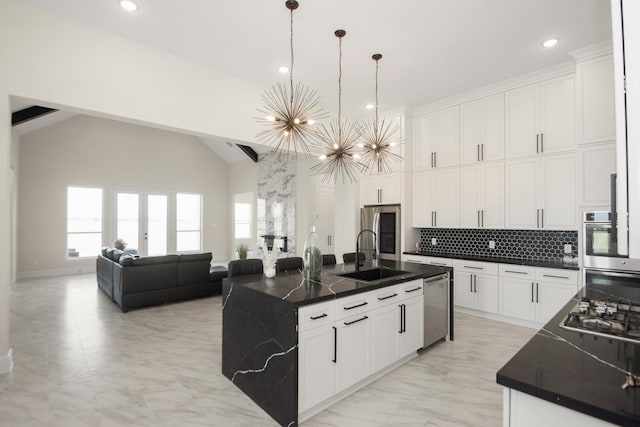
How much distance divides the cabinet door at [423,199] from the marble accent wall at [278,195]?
Result: 3.49 m

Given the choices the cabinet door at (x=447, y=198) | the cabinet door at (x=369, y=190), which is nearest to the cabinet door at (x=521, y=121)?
the cabinet door at (x=447, y=198)

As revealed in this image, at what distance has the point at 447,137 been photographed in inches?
199

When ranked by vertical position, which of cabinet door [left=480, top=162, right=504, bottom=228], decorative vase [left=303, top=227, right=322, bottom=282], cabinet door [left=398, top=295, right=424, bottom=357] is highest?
cabinet door [left=480, top=162, right=504, bottom=228]

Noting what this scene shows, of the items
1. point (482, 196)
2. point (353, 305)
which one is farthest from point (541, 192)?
point (353, 305)

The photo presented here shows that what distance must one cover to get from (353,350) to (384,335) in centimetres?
42

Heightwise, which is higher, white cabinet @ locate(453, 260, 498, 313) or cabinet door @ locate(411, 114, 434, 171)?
cabinet door @ locate(411, 114, 434, 171)

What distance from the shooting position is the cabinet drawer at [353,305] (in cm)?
235

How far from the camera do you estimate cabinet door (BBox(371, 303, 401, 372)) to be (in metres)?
2.65

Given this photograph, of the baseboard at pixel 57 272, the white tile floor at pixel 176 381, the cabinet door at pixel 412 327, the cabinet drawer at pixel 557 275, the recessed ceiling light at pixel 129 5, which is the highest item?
the recessed ceiling light at pixel 129 5

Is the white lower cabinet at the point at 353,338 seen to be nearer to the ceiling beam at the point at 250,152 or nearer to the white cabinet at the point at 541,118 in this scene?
the white cabinet at the point at 541,118

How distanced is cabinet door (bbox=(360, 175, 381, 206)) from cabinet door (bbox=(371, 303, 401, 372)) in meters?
3.18

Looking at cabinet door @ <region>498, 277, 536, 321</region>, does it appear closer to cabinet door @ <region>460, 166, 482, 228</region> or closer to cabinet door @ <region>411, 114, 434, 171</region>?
cabinet door @ <region>460, 166, 482, 228</region>

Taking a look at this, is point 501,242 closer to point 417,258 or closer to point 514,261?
point 514,261

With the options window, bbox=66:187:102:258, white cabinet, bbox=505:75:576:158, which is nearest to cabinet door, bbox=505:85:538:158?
white cabinet, bbox=505:75:576:158
